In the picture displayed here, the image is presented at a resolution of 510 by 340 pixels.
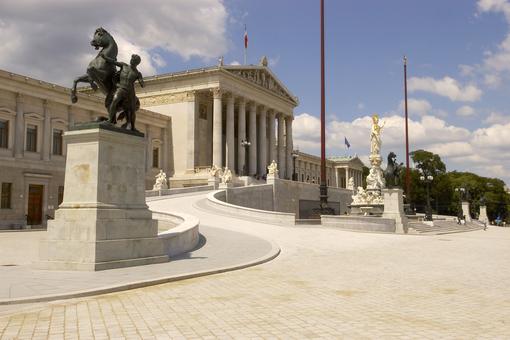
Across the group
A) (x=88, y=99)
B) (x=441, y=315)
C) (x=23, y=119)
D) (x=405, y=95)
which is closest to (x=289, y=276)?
(x=441, y=315)

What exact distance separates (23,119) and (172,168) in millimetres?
23224

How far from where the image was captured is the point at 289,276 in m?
12.1

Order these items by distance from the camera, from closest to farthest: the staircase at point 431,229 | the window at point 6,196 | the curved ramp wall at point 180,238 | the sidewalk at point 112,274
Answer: the sidewalk at point 112,274, the curved ramp wall at point 180,238, the staircase at point 431,229, the window at point 6,196

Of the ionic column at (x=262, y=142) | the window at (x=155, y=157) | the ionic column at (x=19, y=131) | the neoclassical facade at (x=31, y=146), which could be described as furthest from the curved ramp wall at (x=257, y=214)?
the ionic column at (x=262, y=142)

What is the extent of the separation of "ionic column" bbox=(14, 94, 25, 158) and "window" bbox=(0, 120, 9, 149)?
73 centimetres

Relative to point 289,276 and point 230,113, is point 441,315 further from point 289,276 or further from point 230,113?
point 230,113

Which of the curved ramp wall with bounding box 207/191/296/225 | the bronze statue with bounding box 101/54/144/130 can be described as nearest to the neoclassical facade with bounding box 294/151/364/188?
the curved ramp wall with bounding box 207/191/296/225

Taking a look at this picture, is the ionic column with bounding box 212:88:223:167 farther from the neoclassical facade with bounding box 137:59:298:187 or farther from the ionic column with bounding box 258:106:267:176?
the ionic column with bounding box 258:106:267:176

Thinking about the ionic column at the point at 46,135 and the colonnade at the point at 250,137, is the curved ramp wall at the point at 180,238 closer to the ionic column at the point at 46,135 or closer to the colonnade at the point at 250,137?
the ionic column at the point at 46,135

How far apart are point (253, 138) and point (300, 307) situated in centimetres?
6533

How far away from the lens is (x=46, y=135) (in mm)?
47875

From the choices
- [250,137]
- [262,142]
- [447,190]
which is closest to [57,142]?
[250,137]

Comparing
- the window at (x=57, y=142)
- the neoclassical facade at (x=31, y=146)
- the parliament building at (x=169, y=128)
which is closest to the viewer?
the neoclassical facade at (x=31, y=146)

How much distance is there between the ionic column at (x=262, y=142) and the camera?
75188 mm
